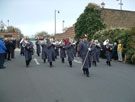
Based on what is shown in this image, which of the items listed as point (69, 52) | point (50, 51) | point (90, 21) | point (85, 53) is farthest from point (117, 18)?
point (85, 53)

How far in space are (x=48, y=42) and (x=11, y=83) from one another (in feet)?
18.7

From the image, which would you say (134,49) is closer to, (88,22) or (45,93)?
(45,93)

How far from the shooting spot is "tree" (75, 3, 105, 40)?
1135 inches

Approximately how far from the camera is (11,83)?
7.98 meters

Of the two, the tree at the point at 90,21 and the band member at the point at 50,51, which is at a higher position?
the tree at the point at 90,21

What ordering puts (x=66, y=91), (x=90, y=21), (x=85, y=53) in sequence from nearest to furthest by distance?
(x=66, y=91)
(x=85, y=53)
(x=90, y=21)

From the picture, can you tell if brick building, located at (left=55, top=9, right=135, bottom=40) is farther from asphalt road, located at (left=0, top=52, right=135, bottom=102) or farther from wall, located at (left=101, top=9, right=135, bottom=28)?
asphalt road, located at (left=0, top=52, right=135, bottom=102)

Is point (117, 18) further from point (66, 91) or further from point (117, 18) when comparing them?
point (66, 91)

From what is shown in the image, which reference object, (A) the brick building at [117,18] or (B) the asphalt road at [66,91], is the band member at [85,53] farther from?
(A) the brick building at [117,18]

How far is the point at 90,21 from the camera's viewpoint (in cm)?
2902

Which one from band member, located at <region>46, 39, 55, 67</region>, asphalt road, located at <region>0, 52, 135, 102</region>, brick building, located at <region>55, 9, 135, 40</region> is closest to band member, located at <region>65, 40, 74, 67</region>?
band member, located at <region>46, 39, 55, 67</region>

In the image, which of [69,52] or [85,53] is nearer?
[85,53]

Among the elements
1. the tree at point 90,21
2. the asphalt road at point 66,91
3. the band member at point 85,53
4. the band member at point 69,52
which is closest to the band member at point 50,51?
the band member at point 69,52

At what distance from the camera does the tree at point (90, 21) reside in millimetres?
28828
